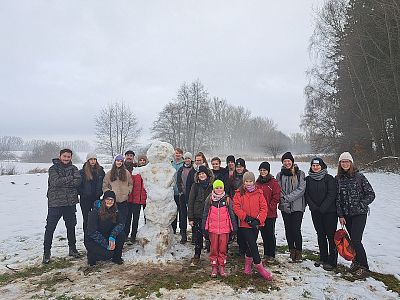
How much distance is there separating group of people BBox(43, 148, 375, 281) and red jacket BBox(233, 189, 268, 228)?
0.05 feet

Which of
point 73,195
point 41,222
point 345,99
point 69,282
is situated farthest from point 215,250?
point 345,99

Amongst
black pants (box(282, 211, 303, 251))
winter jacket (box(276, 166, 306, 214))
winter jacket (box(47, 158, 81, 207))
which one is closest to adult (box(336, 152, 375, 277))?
winter jacket (box(276, 166, 306, 214))

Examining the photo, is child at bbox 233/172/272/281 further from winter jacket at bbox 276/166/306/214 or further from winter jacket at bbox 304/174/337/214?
winter jacket at bbox 304/174/337/214

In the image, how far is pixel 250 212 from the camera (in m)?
4.80

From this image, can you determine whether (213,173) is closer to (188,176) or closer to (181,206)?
(188,176)

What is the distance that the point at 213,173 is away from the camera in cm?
569

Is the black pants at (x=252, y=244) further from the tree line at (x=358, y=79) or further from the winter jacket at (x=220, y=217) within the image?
the tree line at (x=358, y=79)

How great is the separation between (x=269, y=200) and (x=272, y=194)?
0.37 feet

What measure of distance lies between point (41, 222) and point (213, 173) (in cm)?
590

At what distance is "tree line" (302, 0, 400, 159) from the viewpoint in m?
15.8

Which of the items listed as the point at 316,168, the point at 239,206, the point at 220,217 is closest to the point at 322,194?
the point at 316,168

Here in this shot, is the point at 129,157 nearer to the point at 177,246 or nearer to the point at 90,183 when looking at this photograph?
the point at 90,183

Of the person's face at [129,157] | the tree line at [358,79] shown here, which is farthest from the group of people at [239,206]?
the tree line at [358,79]

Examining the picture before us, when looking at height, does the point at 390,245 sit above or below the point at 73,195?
below
